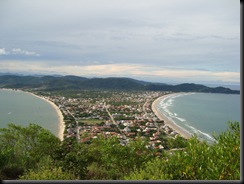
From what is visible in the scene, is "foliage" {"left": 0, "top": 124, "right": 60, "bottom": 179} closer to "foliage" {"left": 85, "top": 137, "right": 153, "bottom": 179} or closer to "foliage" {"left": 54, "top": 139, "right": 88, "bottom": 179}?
"foliage" {"left": 54, "top": 139, "right": 88, "bottom": 179}

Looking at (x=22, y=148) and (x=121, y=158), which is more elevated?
(x=121, y=158)

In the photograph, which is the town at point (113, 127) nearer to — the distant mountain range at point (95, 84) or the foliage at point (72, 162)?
the foliage at point (72, 162)

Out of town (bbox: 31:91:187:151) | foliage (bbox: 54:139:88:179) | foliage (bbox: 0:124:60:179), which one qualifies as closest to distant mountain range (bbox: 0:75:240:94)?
town (bbox: 31:91:187:151)

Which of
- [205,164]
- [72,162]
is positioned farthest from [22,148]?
[205,164]

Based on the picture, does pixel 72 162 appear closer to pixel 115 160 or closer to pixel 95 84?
pixel 115 160

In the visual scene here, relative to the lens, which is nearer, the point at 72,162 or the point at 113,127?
the point at 72,162

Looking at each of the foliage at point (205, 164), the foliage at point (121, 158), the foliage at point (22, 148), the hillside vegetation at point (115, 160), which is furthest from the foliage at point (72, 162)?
the foliage at point (205, 164)

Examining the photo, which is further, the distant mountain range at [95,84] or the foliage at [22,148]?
the distant mountain range at [95,84]

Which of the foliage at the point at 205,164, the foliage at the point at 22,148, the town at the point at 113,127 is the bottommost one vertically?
the town at the point at 113,127
